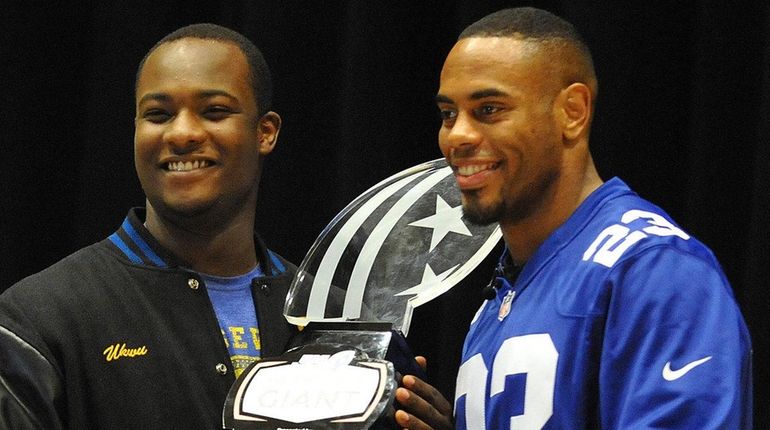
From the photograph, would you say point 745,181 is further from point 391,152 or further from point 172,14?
point 172,14

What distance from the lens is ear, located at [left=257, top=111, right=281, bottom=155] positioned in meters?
1.93

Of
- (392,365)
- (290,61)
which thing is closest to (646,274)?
(392,365)

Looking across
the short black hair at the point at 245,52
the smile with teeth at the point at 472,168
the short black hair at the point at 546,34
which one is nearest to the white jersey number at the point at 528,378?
the smile with teeth at the point at 472,168

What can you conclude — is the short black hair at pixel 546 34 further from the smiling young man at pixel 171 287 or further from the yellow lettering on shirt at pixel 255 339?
the yellow lettering on shirt at pixel 255 339

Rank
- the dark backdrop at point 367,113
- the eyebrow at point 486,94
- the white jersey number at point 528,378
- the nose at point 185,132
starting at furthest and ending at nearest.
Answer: the dark backdrop at point 367,113 → the nose at point 185,132 → the eyebrow at point 486,94 → the white jersey number at point 528,378

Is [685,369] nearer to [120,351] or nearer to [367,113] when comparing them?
[120,351]

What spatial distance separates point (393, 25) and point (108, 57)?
2.15 ft

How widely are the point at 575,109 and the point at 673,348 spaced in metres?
0.36

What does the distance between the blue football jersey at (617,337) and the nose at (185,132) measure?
51 centimetres

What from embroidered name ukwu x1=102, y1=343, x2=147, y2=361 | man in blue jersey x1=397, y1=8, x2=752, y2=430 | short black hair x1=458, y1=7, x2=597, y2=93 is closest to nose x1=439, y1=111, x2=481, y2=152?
A: man in blue jersey x1=397, y1=8, x2=752, y2=430

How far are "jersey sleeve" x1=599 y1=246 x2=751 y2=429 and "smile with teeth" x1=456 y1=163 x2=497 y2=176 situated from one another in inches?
9.2

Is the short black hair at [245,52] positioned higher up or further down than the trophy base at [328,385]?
higher up

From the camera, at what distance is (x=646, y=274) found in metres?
1.40

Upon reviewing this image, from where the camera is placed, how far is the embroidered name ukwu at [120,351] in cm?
171
